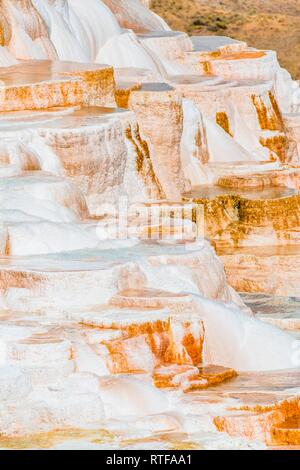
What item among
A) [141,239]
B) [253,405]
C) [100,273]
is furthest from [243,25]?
[253,405]

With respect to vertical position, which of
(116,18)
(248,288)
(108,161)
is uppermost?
(116,18)

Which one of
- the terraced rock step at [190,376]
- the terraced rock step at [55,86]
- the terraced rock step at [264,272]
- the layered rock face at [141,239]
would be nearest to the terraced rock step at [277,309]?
the layered rock face at [141,239]

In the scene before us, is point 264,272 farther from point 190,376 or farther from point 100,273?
point 190,376

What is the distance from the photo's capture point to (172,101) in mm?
22562

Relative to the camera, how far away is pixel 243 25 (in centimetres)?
5372

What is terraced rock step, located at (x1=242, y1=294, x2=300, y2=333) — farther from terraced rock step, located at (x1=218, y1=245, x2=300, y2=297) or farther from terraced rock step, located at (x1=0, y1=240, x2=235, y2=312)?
terraced rock step, located at (x1=0, y1=240, x2=235, y2=312)

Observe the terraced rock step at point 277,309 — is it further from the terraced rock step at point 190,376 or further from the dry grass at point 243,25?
the dry grass at point 243,25

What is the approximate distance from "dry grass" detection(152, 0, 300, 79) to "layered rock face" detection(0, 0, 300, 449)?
23510 millimetres

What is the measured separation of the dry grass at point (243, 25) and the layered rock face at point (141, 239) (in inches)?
926
